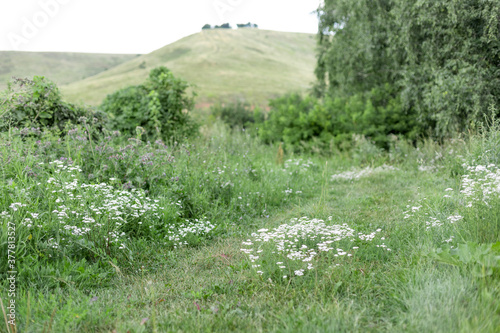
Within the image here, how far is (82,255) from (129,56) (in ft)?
309

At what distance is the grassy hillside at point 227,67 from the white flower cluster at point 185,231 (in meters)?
28.8

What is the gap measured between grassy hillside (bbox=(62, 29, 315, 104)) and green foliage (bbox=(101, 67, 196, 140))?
75.9ft

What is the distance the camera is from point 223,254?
3930mm

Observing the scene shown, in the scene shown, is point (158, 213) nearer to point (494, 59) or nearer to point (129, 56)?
point (494, 59)

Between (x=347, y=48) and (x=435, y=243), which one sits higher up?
(x=347, y=48)

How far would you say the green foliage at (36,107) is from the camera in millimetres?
6148

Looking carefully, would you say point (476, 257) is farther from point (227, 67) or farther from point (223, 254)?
point (227, 67)

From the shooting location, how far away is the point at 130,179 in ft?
17.0

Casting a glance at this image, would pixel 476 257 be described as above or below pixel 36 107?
below

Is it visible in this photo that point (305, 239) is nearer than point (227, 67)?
Yes

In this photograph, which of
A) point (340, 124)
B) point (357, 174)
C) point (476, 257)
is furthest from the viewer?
point (340, 124)

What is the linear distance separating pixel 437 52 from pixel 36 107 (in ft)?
32.9

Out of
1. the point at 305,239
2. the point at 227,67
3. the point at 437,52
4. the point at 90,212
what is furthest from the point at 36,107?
the point at 227,67

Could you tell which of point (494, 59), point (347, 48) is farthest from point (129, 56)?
point (494, 59)
